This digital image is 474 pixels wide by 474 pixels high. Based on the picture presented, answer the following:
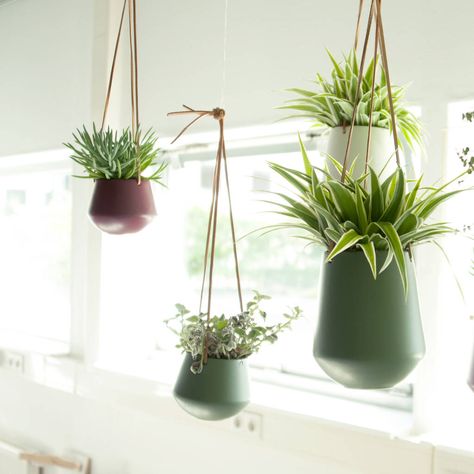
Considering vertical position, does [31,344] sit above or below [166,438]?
above

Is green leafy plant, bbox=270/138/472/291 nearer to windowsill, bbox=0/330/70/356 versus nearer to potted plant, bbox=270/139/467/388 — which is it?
potted plant, bbox=270/139/467/388

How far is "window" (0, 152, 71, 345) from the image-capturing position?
3.06 meters

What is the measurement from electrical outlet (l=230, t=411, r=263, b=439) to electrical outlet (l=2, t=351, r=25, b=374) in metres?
1.25

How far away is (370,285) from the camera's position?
84 centimetres

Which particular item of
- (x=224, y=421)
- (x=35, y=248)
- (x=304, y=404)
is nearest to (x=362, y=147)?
(x=304, y=404)

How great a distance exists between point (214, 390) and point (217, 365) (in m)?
0.05

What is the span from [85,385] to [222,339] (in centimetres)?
148

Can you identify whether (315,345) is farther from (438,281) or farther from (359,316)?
Result: (438,281)

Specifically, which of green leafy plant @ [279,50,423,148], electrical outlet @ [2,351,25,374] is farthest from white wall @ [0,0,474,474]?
green leafy plant @ [279,50,423,148]

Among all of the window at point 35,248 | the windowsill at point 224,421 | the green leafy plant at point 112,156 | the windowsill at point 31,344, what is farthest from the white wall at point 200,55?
the windowsill at point 31,344

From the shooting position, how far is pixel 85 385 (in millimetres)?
2479

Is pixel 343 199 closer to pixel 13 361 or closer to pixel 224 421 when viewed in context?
pixel 224 421

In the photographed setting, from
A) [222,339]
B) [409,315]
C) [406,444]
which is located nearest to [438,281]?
[406,444]

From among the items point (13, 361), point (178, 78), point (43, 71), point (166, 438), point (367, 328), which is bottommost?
point (166, 438)
